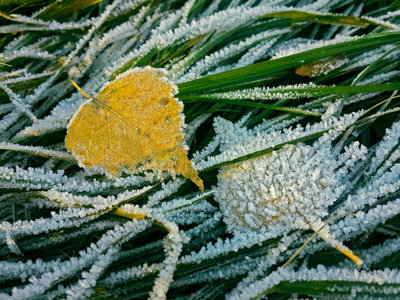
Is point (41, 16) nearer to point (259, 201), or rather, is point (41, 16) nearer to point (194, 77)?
point (194, 77)

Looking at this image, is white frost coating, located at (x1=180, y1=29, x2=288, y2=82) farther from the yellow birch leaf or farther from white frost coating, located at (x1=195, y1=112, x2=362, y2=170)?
white frost coating, located at (x1=195, y1=112, x2=362, y2=170)

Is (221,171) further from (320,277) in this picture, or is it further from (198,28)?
(198,28)

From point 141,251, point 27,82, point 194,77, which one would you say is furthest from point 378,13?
point 27,82

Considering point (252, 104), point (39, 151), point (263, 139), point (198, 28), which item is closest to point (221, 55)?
point (198, 28)

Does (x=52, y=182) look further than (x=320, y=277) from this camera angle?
Yes

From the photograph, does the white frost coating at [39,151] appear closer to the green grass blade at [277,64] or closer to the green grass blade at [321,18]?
the green grass blade at [277,64]
